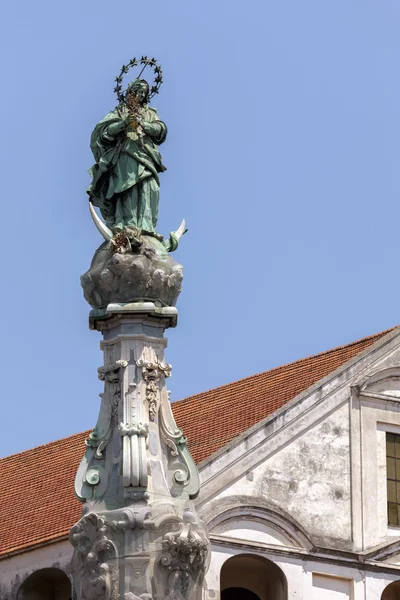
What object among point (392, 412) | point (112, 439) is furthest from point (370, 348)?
point (112, 439)

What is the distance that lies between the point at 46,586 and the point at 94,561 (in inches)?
429

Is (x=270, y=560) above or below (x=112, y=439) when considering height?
above

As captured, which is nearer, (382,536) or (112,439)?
(112,439)

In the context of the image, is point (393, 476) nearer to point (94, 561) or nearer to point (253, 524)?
point (253, 524)

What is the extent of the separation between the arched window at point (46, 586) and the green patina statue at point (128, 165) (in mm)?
9739

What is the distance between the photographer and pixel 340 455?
1342 inches

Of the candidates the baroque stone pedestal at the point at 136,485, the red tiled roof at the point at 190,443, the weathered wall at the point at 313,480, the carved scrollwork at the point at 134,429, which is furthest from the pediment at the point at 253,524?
the carved scrollwork at the point at 134,429

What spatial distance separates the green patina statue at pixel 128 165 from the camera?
25500 mm

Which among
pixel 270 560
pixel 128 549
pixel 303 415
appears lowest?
pixel 128 549

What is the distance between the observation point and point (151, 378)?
24719 mm

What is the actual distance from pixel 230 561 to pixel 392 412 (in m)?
3.64

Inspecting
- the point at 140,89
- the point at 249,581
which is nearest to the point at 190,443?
the point at 249,581

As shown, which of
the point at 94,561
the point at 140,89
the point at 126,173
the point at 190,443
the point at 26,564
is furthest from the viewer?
the point at 190,443

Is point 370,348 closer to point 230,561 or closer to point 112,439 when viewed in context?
point 230,561
